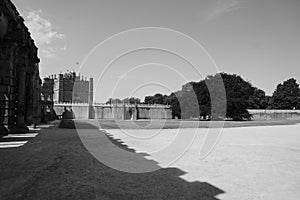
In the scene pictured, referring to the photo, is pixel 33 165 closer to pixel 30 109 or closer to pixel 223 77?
pixel 30 109

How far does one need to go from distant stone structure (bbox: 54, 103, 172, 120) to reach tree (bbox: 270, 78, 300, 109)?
5702cm

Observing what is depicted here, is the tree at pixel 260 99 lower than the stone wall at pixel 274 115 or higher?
higher

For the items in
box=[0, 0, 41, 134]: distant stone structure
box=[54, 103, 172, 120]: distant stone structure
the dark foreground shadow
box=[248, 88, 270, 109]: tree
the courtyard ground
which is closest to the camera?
the dark foreground shadow

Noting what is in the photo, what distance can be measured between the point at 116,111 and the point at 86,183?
64.5 metres

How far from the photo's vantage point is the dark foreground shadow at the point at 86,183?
4948 millimetres

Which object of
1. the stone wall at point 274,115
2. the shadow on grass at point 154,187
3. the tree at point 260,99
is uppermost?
the tree at point 260,99

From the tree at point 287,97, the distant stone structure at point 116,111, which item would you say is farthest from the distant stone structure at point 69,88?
the tree at point 287,97

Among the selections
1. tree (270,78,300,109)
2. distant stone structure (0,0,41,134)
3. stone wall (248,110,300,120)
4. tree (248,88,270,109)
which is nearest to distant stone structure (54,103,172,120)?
stone wall (248,110,300,120)

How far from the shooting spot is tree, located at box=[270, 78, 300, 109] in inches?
4038

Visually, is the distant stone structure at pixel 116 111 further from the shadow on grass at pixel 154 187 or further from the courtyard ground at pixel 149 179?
the shadow on grass at pixel 154 187

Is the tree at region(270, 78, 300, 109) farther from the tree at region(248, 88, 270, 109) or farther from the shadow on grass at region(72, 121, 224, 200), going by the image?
the shadow on grass at region(72, 121, 224, 200)

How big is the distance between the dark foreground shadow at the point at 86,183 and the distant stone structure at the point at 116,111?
2272 inches

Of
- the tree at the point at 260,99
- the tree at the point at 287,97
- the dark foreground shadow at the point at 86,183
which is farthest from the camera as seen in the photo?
the tree at the point at 260,99

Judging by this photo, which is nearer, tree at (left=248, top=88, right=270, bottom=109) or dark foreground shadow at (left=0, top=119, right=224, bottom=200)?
dark foreground shadow at (left=0, top=119, right=224, bottom=200)
